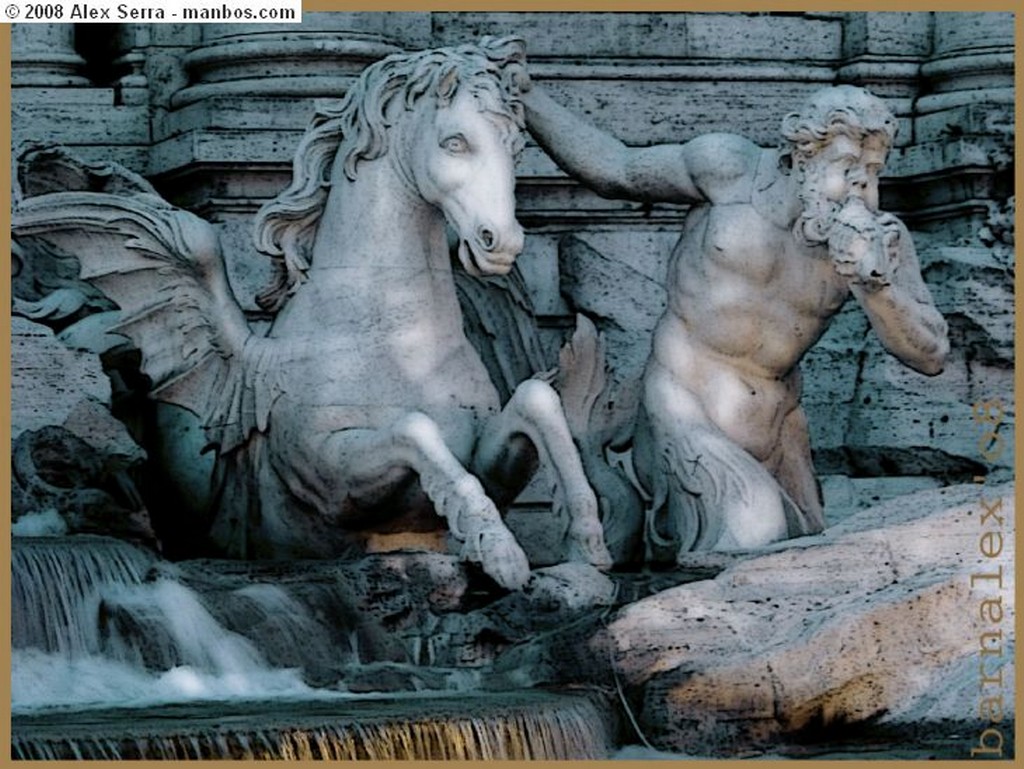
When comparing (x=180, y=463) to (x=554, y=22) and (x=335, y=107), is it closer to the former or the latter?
(x=335, y=107)

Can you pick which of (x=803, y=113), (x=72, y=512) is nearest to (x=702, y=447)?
(x=803, y=113)

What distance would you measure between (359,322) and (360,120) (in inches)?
25.6

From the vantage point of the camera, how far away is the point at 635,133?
17.0 metres

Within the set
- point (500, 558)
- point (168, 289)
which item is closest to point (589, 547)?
point (500, 558)

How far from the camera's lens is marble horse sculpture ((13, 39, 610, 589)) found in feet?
45.8

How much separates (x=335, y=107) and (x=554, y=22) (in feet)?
9.06

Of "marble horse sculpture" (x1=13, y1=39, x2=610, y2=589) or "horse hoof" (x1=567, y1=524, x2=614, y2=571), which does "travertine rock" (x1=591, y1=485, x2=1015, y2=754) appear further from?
"marble horse sculpture" (x1=13, y1=39, x2=610, y2=589)

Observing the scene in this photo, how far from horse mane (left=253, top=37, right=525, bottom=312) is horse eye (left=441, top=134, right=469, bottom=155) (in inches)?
4.9

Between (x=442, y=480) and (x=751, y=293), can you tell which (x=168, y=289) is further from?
(x=751, y=293)

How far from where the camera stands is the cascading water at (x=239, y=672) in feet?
38.2

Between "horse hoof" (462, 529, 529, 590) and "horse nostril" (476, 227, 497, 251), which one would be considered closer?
"horse hoof" (462, 529, 529, 590)

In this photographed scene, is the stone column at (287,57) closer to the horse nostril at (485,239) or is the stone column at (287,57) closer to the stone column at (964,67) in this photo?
the stone column at (964,67)

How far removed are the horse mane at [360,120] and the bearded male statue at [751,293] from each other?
59 cm

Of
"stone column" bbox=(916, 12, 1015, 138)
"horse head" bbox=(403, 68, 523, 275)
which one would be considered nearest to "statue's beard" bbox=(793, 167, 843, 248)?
"horse head" bbox=(403, 68, 523, 275)
